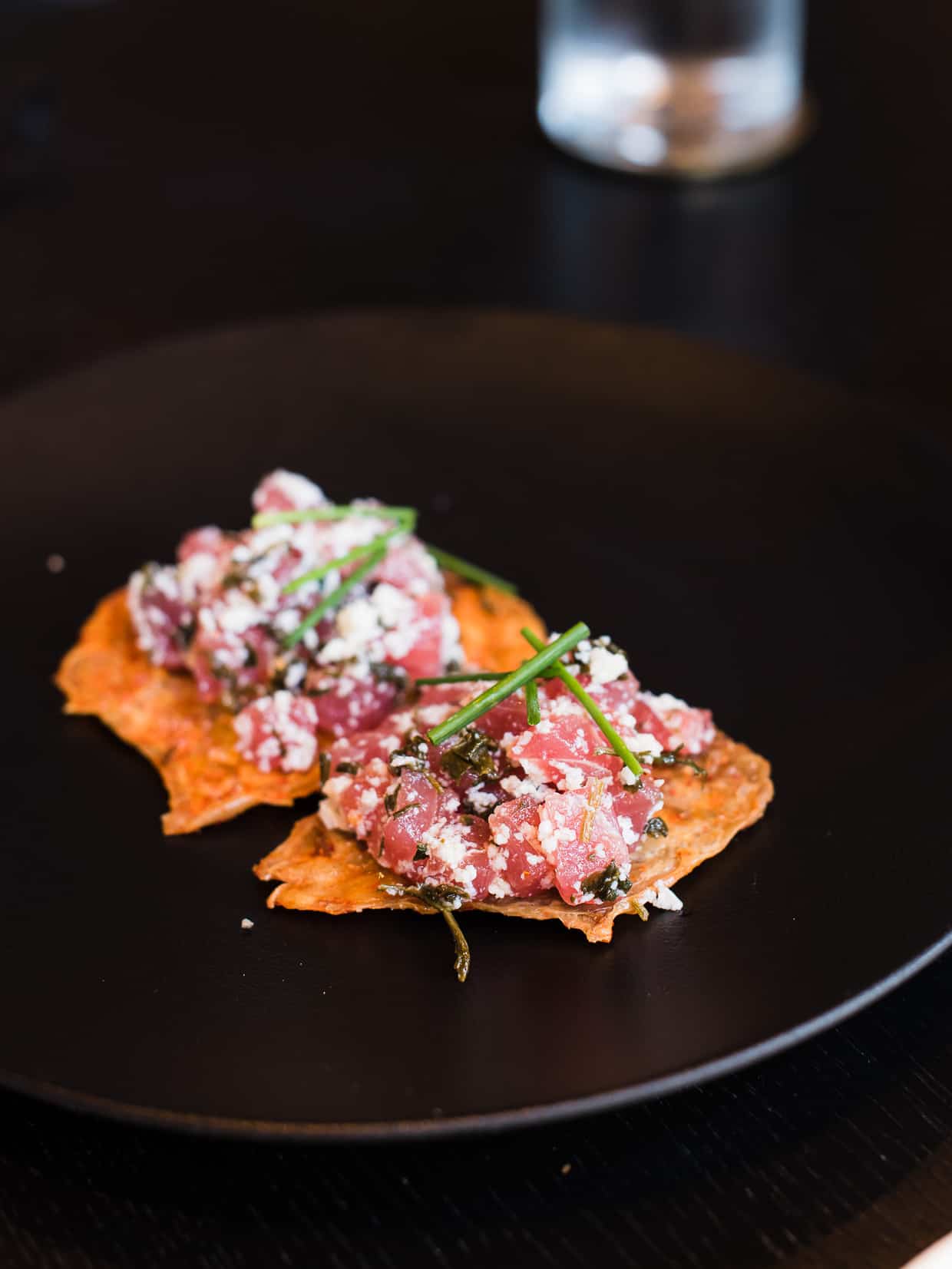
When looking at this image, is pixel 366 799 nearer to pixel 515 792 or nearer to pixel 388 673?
pixel 515 792

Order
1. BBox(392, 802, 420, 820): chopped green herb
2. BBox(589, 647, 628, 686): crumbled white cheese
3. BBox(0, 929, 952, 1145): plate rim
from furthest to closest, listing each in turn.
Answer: BBox(589, 647, 628, 686): crumbled white cheese → BBox(392, 802, 420, 820): chopped green herb → BBox(0, 929, 952, 1145): plate rim

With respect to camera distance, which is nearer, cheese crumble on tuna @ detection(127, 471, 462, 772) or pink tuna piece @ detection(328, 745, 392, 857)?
pink tuna piece @ detection(328, 745, 392, 857)

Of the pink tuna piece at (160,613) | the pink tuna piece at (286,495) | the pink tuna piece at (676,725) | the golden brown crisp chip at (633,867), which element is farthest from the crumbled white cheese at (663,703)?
the pink tuna piece at (160,613)

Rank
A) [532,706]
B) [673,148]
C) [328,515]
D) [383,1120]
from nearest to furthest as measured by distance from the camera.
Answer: [383,1120] < [532,706] < [328,515] < [673,148]

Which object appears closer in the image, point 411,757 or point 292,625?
point 411,757

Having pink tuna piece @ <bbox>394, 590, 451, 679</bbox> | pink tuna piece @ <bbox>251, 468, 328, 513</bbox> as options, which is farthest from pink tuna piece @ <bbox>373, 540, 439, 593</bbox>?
pink tuna piece @ <bbox>251, 468, 328, 513</bbox>

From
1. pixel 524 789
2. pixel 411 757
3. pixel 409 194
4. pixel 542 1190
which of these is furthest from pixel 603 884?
pixel 409 194

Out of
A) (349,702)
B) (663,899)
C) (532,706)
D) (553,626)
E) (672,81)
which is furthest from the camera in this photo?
(672,81)

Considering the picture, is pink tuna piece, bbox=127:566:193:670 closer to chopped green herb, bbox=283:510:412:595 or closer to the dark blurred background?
chopped green herb, bbox=283:510:412:595
